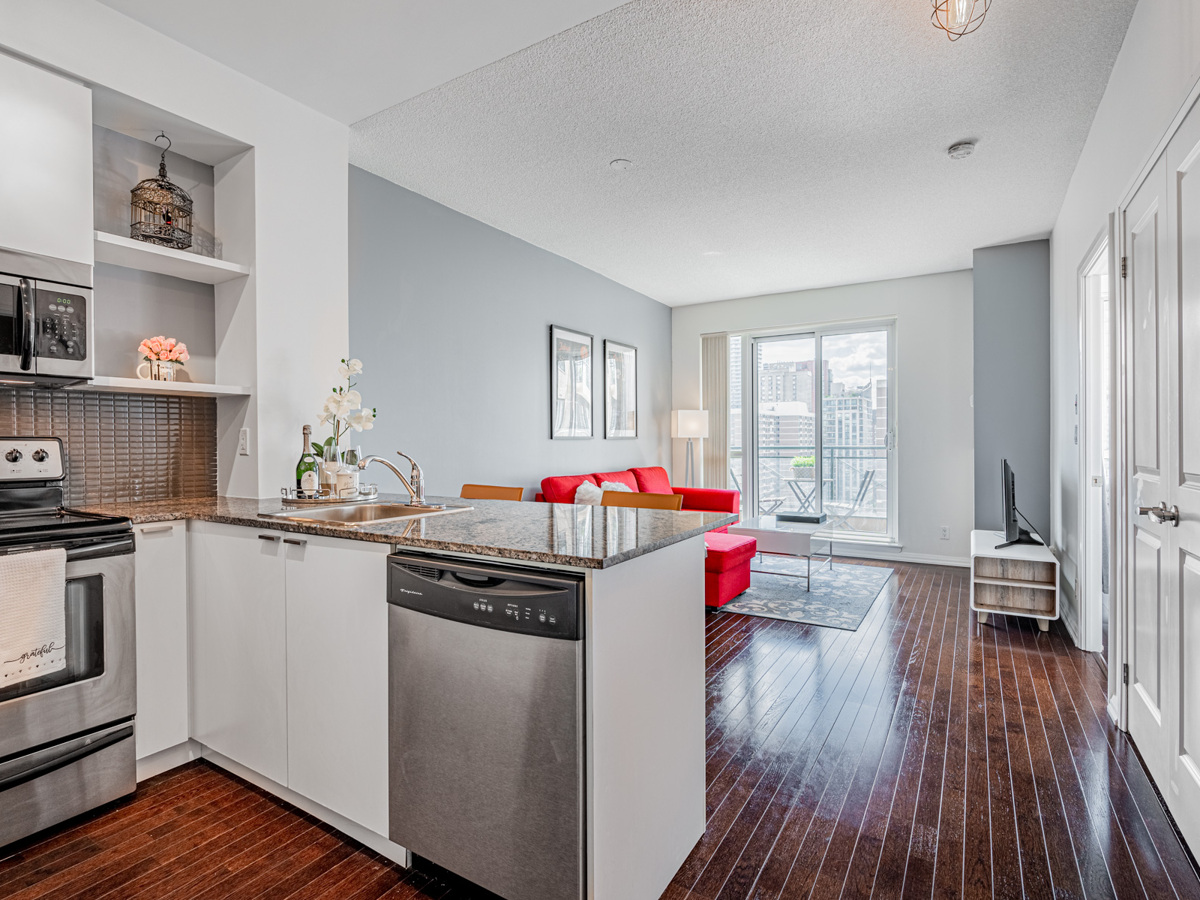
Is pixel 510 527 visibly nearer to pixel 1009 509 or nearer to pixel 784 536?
pixel 784 536

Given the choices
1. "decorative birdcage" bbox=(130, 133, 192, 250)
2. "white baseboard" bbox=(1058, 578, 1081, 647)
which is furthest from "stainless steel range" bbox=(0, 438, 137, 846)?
"white baseboard" bbox=(1058, 578, 1081, 647)

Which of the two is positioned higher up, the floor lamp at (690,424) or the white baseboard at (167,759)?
the floor lamp at (690,424)

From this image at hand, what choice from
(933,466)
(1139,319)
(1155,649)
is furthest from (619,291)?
(1155,649)

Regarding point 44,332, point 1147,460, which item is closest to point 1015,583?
point 1147,460

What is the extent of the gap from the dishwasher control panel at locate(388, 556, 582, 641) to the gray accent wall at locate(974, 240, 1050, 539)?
4.60 meters

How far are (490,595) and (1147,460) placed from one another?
2.22 metres

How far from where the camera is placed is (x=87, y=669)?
1.90 meters

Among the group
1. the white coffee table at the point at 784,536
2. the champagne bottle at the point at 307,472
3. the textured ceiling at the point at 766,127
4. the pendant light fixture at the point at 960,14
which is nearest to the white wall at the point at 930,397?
the textured ceiling at the point at 766,127

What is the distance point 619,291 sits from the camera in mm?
6000

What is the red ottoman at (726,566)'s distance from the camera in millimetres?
4070

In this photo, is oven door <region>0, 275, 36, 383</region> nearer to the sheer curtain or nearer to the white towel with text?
the white towel with text

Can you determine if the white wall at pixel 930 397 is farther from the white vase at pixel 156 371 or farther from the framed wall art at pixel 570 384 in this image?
the white vase at pixel 156 371

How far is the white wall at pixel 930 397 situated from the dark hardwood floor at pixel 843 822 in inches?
116

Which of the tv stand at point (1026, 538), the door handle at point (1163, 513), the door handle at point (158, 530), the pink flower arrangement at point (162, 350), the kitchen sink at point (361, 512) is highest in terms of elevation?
the pink flower arrangement at point (162, 350)
